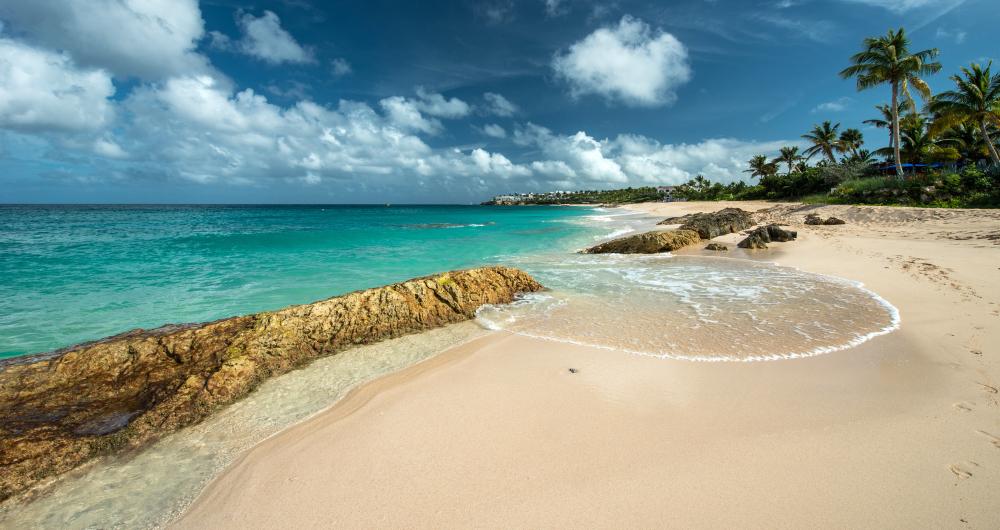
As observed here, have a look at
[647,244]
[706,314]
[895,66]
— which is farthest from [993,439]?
[895,66]

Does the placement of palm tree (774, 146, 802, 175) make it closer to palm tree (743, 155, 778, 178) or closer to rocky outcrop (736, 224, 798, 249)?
palm tree (743, 155, 778, 178)

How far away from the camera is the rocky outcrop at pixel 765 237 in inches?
628

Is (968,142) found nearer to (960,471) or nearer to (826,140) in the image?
(826,140)

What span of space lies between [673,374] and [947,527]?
2.46 metres

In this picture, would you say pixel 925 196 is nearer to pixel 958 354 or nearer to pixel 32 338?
pixel 958 354

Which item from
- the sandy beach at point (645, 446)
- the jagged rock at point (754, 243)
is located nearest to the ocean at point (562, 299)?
the sandy beach at point (645, 446)

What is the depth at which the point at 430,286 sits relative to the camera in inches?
299

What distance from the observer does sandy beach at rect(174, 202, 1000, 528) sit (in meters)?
2.67

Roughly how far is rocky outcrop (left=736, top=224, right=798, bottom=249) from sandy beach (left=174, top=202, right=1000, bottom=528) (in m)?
10.9

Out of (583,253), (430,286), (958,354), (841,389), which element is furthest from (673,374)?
(583,253)

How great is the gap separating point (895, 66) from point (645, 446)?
128 ft

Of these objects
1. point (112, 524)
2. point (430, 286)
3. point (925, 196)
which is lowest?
point (112, 524)

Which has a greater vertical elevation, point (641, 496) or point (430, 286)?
point (430, 286)

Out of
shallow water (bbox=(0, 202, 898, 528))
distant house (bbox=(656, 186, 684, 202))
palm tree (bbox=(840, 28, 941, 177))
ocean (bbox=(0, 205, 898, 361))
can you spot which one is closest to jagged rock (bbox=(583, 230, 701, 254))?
ocean (bbox=(0, 205, 898, 361))
